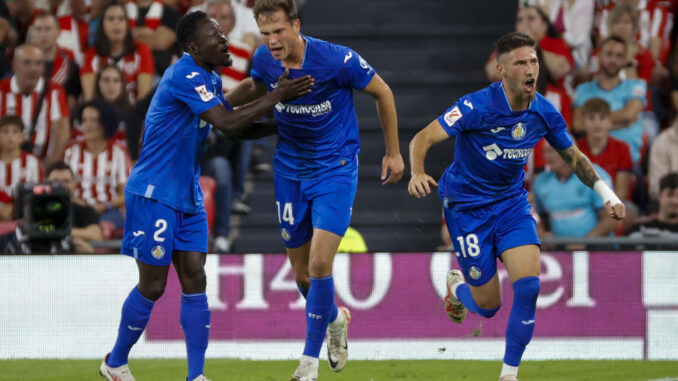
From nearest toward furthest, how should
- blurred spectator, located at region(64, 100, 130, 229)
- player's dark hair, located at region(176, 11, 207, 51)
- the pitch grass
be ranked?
1. player's dark hair, located at region(176, 11, 207, 51)
2. the pitch grass
3. blurred spectator, located at region(64, 100, 130, 229)

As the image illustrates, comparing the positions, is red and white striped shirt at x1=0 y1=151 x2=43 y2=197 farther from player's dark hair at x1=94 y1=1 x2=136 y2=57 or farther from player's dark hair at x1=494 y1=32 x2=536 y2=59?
player's dark hair at x1=494 y1=32 x2=536 y2=59

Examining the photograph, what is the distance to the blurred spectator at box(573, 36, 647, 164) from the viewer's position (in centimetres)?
936

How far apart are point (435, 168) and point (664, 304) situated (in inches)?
112

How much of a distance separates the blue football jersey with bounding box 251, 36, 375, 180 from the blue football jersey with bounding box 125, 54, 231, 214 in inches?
17.6

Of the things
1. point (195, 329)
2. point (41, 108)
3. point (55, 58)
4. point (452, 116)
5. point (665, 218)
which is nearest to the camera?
point (195, 329)

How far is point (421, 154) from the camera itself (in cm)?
581

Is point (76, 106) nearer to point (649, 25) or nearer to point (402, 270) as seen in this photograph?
point (402, 270)

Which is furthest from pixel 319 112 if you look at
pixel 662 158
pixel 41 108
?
pixel 41 108

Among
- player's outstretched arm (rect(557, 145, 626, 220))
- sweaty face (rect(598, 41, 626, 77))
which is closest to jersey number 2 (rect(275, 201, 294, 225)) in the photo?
player's outstretched arm (rect(557, 145, 626, 220))

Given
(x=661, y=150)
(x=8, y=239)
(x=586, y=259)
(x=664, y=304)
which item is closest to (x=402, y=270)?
(x=586, y=259)

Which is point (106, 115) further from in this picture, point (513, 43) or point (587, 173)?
point (587, 173)

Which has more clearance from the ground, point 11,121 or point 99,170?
point 11,121

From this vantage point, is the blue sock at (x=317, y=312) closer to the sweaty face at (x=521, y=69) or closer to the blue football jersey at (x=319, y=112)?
the blue football jersey at (x=319, y=112)

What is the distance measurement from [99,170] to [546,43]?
4257mm
